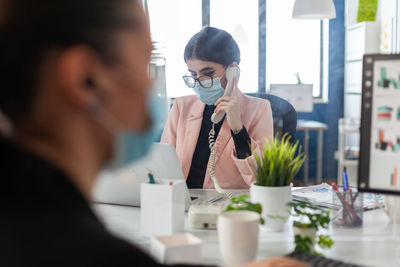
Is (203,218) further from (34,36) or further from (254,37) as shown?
(254,37)

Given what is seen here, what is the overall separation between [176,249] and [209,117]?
115 cm

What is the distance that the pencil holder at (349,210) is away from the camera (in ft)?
→ 3.89

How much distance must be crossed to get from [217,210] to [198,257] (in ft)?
0.98

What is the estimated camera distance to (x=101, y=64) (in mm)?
435

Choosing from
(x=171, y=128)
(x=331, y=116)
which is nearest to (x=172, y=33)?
(x=331, y=116)

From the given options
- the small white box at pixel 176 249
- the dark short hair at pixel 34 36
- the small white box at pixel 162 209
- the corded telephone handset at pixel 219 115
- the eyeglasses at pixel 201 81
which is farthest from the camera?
the eyeglasses at pixel 201 81

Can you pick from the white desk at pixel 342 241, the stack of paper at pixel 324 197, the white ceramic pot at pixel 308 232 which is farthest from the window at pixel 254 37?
the white ceramic pot at pixel 308 232

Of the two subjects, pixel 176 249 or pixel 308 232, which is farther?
pixel 308 232

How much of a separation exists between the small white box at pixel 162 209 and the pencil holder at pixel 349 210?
1.31ft

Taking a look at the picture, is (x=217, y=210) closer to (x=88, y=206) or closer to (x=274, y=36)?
(x=88, y=206)

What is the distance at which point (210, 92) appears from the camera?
1954 mm

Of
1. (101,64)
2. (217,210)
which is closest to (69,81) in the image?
(101,64)

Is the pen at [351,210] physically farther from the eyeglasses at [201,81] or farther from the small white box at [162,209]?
the eyeglasses at [201,81]

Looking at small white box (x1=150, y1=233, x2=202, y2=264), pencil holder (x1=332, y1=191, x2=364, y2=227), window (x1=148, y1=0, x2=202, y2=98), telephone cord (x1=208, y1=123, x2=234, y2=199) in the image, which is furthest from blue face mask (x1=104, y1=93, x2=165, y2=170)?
window (x1=148, y1=0, x2=202, y2=98)
